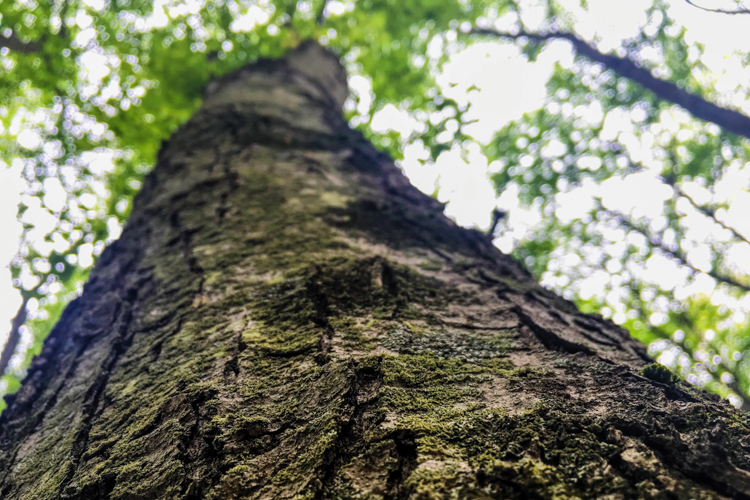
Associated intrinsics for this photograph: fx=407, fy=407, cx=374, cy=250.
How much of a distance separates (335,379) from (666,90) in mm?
6487

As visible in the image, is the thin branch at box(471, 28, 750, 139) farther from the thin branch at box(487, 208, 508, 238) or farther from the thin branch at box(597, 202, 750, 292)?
the thin branch at box(487, 208, 508, 238)

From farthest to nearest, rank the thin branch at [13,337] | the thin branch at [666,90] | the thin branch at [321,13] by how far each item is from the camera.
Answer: the thin branch at [321,13] < the thin branch at [13,337] < the thin branch at [666,90]

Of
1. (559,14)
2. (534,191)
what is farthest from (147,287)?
(559,14)

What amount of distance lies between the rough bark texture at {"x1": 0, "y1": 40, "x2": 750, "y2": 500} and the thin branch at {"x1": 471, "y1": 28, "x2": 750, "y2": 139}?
16.9 ft

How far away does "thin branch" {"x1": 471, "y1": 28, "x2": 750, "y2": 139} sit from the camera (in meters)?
4.85

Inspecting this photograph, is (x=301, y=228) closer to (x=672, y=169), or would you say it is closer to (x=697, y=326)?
(x=672, y=169)

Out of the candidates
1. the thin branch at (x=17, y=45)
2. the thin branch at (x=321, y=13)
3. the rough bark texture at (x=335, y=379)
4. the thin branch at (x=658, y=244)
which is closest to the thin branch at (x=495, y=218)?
→ the rough bark texture at (x=335, y=379)

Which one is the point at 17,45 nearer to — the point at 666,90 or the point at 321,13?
the point at 321,13

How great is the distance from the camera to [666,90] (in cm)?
538

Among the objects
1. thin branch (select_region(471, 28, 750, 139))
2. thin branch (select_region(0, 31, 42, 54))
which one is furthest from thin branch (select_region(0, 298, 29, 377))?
thin branch (select_region(471, 28, 750, 139))

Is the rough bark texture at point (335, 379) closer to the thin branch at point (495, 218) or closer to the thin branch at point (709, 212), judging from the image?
the thin branch at point (495, 218)

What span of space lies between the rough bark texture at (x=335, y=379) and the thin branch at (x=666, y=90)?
5.16 metres

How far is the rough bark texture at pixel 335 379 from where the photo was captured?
612 millimetres

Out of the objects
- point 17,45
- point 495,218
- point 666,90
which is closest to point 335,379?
point 495,218
